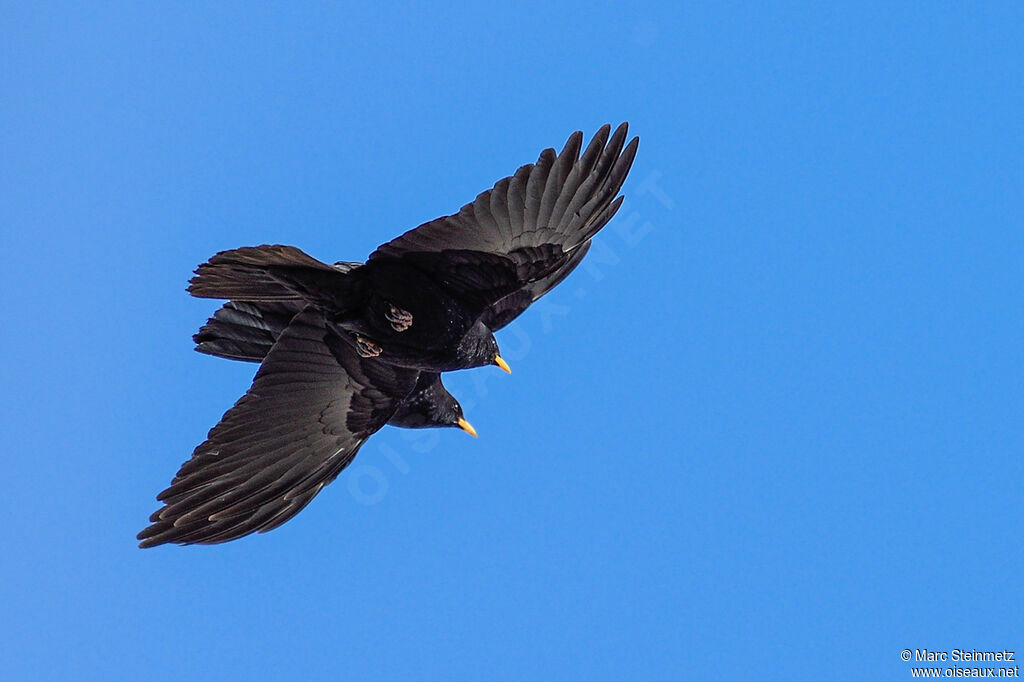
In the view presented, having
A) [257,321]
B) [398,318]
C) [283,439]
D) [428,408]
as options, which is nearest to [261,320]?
[257,321]

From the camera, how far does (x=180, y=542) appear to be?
993cm

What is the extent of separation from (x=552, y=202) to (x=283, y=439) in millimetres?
2933

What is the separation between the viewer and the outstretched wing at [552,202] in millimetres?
9898

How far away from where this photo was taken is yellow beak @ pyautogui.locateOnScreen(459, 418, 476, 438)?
510 inches

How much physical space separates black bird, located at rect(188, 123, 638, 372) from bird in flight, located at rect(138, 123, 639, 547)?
10mm

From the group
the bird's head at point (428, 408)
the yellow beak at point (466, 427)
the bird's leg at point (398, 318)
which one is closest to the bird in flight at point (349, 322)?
the bird's leg at point (398, 318)

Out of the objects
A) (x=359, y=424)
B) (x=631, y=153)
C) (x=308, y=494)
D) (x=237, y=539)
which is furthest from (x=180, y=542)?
(x=631, y=153)

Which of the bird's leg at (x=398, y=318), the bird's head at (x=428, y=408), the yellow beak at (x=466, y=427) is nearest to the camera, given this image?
the bird's leg at (x=398, y=318)

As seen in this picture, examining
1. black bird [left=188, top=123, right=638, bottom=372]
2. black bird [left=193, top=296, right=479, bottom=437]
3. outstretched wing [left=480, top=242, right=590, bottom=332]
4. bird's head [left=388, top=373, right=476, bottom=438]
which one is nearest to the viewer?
black bird [left=188, top=123, right=638, bottom=372]

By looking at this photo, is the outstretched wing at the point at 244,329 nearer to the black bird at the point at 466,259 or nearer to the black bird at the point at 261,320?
the black bird at the point at 261,320

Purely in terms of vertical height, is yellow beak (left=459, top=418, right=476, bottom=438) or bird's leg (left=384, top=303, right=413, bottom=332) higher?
yellow beak (left=459, top=418, right=476, bottom=438)

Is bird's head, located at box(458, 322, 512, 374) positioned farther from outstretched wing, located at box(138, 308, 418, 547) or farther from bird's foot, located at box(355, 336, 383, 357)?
outstretched wing, located at box(138, 308, 418, 547)

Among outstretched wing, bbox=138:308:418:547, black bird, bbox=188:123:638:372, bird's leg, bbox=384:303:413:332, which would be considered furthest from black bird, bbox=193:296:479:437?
bird's leg, bbox=384:303:413:332

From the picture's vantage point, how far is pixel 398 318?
33.6 ft
